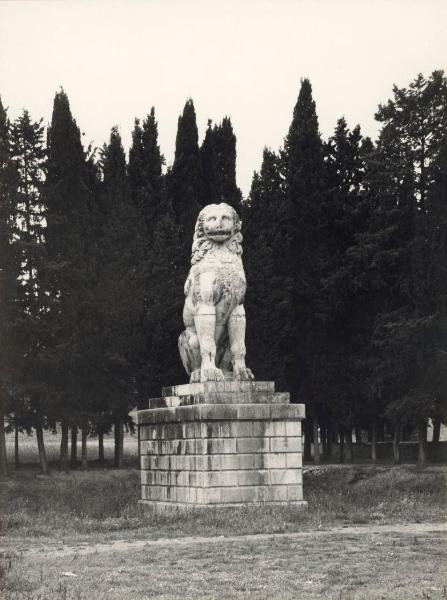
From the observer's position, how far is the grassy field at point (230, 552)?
27.5ft

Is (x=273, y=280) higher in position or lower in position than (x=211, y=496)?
higher

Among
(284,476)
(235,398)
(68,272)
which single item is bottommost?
(284,476)

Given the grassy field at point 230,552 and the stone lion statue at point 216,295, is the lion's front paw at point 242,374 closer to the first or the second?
the stone lion statue at point 216,295

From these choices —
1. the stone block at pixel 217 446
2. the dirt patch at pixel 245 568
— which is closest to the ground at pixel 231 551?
the dirt patch at pixel 245 568

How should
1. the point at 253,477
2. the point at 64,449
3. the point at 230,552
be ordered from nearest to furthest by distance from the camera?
the point at 230,552 < the point at 253,477 < the point at 64,449

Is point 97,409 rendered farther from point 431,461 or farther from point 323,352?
point 431,461

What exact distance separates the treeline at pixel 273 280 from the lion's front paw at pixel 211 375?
16.3 metres

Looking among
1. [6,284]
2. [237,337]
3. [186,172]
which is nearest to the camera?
[237,337]

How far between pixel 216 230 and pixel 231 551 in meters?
6.26

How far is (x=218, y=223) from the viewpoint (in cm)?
1554

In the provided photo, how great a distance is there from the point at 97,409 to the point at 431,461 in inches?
467

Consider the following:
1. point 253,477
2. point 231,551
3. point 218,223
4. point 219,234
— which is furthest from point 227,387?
point 231,551

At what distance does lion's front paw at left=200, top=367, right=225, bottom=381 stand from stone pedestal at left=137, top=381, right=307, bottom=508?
164 mm

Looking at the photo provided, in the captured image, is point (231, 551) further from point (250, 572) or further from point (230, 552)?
point (250, 572)
